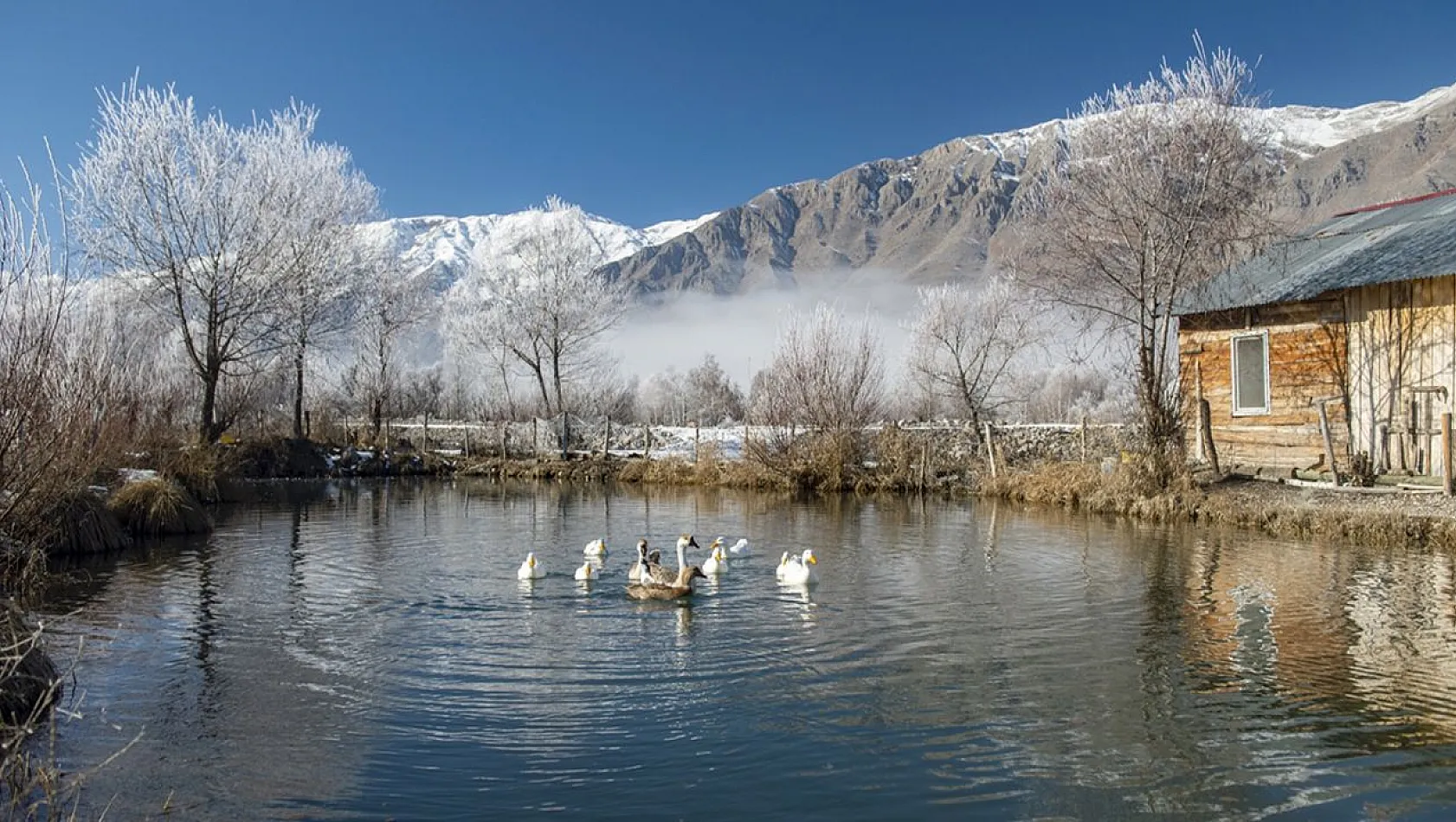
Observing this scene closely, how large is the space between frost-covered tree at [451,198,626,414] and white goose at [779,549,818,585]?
3231 centimetres

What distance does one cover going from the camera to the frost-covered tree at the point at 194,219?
27.5 metres

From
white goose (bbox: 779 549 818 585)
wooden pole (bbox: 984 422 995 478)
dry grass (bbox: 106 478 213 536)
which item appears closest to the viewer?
white goose (bbox: 779 549 818 585)

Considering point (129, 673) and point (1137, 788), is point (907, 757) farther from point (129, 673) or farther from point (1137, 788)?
point (129, 673)

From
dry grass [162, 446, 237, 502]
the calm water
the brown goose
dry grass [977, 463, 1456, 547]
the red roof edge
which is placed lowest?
the calm water

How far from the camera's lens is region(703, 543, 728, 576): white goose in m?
14.2

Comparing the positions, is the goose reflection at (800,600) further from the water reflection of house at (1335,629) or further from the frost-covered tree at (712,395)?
the frost-covered tree at (712,395)

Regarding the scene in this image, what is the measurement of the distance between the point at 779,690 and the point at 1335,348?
1862 cm

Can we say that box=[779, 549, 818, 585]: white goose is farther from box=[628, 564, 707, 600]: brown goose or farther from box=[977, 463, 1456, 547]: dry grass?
box=[977, 463, 1456, 547]: dry grass

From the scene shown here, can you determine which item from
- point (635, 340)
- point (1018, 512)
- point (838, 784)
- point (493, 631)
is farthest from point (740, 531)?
point (635, 340)

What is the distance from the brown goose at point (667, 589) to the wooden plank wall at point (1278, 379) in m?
16.2

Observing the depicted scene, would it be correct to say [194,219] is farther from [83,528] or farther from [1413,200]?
[1413,200]

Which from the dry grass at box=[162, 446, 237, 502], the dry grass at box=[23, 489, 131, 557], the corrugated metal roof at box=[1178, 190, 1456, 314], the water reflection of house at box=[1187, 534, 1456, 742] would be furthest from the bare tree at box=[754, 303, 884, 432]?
the dry grass at box=[23, 489, 131, 557]

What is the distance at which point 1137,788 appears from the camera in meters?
6.45

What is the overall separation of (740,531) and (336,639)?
34.6 ft
